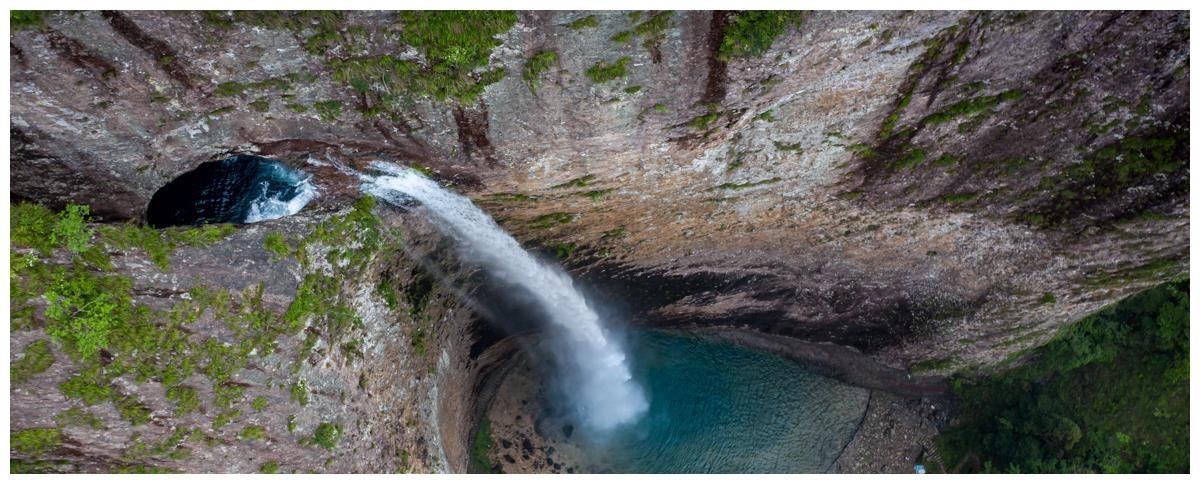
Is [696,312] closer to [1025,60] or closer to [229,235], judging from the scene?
[1025,60]

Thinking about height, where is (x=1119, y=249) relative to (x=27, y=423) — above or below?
below

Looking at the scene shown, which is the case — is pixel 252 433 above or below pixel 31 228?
below

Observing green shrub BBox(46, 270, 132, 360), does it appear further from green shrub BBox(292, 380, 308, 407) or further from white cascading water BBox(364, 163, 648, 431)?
white cascading water BBox(364, 163, 648, 431)

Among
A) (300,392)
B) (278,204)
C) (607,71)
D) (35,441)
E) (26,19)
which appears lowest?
(300,392)

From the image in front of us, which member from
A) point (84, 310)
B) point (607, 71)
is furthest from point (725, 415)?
point (84, 310)

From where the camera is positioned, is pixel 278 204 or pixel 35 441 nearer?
pixel 35 441

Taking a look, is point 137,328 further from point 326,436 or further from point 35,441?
point 326,436
